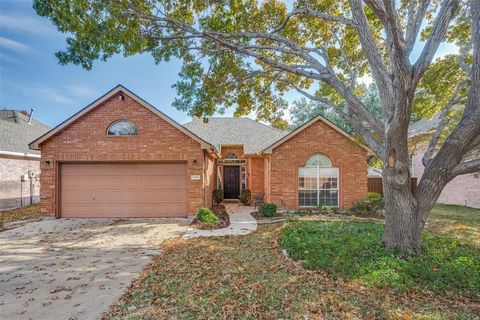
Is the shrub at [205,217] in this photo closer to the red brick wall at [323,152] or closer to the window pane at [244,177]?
the red brick wall at [323,152]

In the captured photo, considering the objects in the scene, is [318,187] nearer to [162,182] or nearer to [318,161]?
[318,161]

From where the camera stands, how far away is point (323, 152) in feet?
41.9

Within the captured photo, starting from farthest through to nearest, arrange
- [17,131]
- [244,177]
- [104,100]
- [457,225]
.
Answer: [244,177] → [17,131] → [104,100] → [457,225]

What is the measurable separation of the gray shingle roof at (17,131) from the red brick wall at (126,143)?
17.9 ft

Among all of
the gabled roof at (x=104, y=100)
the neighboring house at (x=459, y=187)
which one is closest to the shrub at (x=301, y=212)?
the gabled roof at (x=104, y=100)

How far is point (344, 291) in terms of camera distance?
4.22 meters

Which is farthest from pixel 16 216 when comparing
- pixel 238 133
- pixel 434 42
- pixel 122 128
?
pixel 434 42

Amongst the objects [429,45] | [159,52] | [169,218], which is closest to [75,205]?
[169,218]

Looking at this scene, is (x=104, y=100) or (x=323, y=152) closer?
(x=104, y=100)

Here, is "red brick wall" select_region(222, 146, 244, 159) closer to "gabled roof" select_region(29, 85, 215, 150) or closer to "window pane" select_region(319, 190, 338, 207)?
"gabled roof" select_region(29, 85, 215, 150)

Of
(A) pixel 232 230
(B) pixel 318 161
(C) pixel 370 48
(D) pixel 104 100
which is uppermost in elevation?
(D) pixel 104 100

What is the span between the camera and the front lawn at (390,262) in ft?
14.4

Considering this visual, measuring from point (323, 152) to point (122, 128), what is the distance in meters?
9.92

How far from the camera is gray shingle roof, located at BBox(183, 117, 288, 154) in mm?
17453
